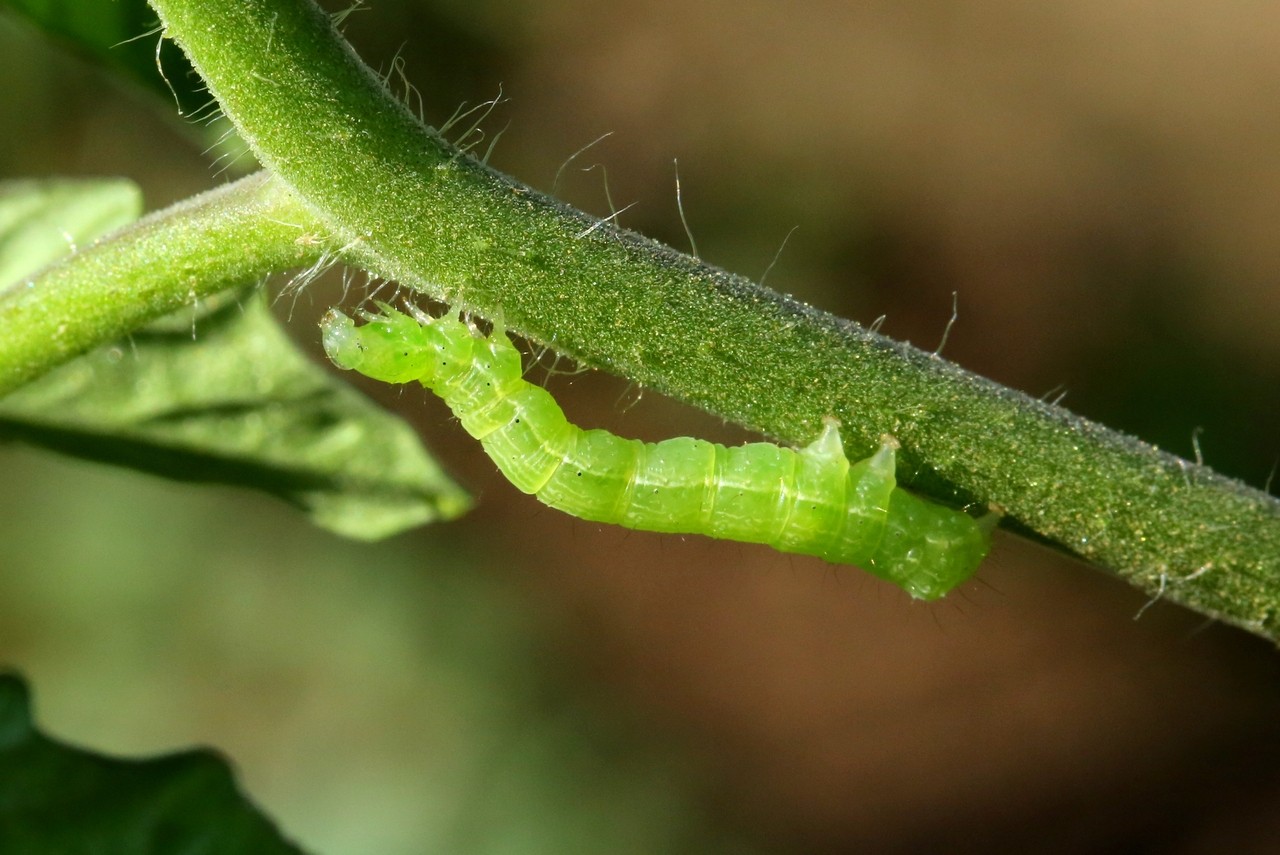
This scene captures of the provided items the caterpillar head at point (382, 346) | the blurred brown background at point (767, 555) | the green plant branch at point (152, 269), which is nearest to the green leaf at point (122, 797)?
the green plant branch at point (152, 269)

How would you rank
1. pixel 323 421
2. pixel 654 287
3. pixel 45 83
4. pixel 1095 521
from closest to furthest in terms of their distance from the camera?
1. pixel 654 287
2. pixel 1095 521
3. pixel 323 421
4. pixel 45 83

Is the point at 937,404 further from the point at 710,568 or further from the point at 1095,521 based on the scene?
the point at 710,568

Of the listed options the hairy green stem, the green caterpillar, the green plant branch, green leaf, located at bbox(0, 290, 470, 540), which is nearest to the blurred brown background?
the green caterpillar

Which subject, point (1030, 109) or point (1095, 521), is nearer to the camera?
point (1095, 521)

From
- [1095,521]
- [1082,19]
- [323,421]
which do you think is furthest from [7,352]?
[1082,19]

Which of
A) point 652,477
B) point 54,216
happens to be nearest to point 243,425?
point 54,216

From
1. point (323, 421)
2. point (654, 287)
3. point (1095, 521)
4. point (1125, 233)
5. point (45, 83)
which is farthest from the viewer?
point (1125, 233)

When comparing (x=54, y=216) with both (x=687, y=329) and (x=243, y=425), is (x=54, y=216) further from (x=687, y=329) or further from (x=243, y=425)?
(x=687, y=329)

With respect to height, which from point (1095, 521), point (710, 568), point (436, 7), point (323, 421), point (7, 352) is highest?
point (1095, 521)

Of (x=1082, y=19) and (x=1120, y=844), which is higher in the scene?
(x=1082, y=19)
